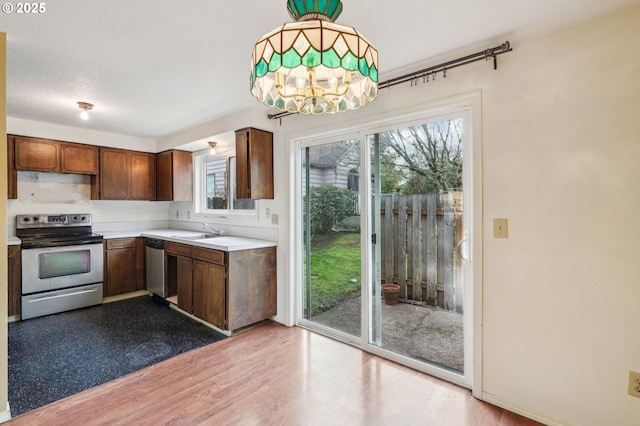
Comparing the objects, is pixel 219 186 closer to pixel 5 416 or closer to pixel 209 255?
pixel 209 255

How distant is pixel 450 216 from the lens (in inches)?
90.0

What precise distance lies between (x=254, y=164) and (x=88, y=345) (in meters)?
2.25

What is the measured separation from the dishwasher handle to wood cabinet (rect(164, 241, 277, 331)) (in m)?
0.52

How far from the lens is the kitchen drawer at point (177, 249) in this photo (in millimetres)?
3408

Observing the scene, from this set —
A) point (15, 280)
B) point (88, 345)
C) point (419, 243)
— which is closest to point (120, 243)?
point (15, 280)

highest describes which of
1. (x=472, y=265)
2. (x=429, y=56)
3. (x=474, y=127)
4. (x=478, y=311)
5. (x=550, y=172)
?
(x=429, y=56)

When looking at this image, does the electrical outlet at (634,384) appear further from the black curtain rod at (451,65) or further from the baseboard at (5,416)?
the baseboard at (5,416)

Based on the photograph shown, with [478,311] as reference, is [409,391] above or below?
below

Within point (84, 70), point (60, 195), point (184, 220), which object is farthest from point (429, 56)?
point (60, 195)

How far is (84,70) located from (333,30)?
2.26 metres

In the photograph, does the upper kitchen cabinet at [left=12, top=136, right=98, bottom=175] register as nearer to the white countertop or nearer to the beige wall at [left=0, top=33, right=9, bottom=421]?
the white countertop

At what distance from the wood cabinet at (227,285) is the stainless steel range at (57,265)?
1240mm

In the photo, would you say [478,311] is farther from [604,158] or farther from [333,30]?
[333,30]

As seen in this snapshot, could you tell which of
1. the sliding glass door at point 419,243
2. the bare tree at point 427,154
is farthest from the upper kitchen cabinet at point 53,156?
the bare tree at point 427,154
